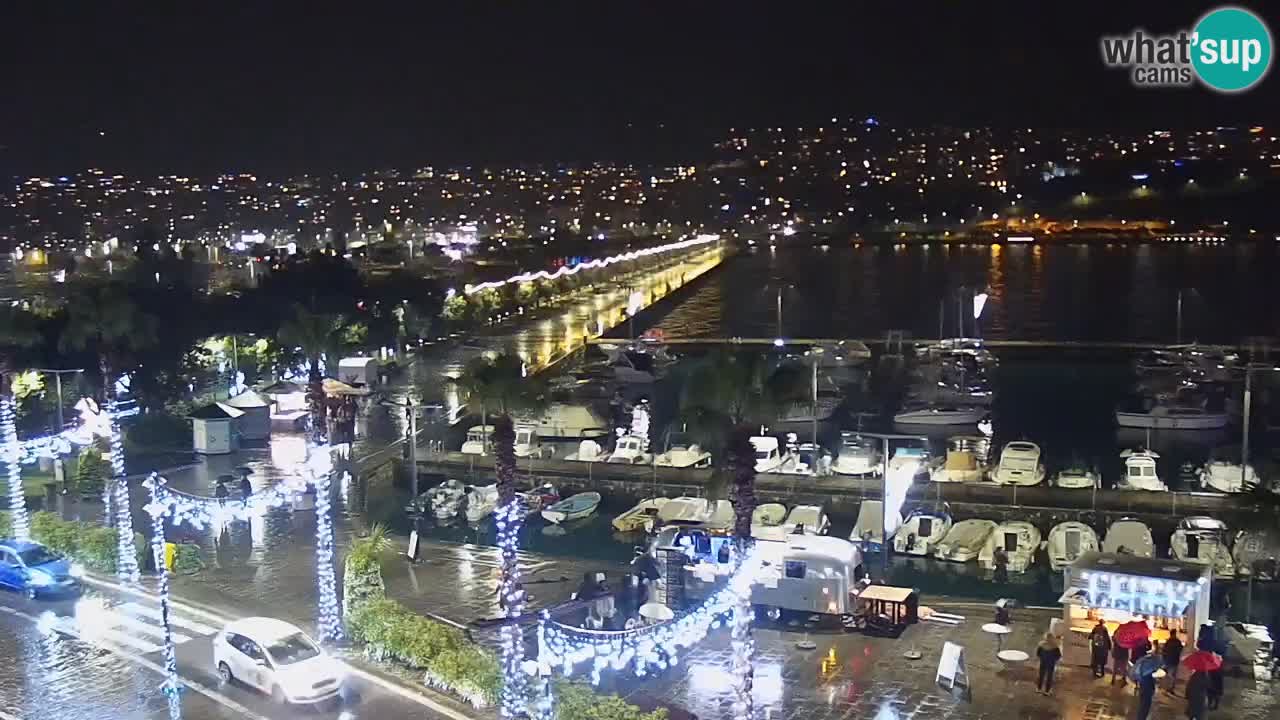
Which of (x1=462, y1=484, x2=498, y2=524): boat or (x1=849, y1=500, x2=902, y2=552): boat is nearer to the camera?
(x1=849, y1=500, x2=902, y2=552): boat

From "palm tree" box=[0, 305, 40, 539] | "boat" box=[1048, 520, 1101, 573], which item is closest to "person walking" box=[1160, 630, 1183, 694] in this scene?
"boat" box=[1048, 520, 1101, 573]

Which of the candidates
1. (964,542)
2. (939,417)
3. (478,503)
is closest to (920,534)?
(964,542)

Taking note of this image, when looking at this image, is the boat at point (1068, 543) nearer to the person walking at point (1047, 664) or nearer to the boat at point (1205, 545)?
the boat at point (1205, 545)

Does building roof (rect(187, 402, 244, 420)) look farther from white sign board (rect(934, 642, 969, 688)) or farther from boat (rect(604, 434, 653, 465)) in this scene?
white sign board (rect(934, 642, 969, 688))

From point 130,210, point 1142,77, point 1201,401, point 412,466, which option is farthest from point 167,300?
point 130,210

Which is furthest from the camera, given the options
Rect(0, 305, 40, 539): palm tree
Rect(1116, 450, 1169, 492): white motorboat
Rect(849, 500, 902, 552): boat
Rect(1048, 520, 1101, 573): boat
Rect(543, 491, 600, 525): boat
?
Rect(1116, 450, 1169, 492): white motorboat

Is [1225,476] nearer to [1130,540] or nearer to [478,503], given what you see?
[1130,540]
